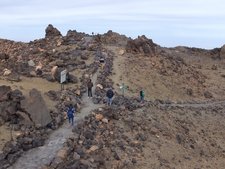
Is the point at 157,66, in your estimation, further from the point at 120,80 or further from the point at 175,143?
the point at 175,143

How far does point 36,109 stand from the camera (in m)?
26.6

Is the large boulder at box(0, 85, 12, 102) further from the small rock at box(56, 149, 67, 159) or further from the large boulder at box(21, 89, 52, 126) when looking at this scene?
the small rock at box(56, 149, 67, 159)

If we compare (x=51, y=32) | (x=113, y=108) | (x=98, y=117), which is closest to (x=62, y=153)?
(x=98, y=117)

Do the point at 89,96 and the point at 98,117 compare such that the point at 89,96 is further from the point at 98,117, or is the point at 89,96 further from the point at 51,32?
the point at 51,32

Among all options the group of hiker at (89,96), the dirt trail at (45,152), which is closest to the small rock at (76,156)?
the dirt trail at (45,152)

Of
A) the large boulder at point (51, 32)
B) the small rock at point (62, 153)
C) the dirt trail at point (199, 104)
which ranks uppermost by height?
the large boulder at point (51, 32)

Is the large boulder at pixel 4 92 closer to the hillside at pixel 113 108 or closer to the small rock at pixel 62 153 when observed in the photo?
the hillside at pixel 113 108

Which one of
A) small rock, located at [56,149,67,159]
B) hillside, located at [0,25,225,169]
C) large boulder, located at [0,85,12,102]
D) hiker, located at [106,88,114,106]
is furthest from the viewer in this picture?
hiker, located at [106,88,114,106]

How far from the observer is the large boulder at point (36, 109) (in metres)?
26.4

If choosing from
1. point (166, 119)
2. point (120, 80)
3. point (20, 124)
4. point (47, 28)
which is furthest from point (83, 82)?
point (47, 28)

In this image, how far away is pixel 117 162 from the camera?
1014 inches

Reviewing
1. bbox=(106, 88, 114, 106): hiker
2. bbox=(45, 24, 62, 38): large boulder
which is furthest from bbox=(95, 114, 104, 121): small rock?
bbox=(45, 24, 62, 38): large boulder

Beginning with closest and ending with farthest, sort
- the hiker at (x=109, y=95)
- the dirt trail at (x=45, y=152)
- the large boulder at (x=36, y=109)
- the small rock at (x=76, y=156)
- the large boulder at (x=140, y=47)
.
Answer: the dirt trail at (x=45, y=152) → the small rock at (x=76, y=156) → the large boulder at (x=36, y=109) → the hiker at (x=109, y=95) → the large boulder at (x=140, y=47)

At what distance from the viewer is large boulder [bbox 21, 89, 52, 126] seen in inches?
1040
